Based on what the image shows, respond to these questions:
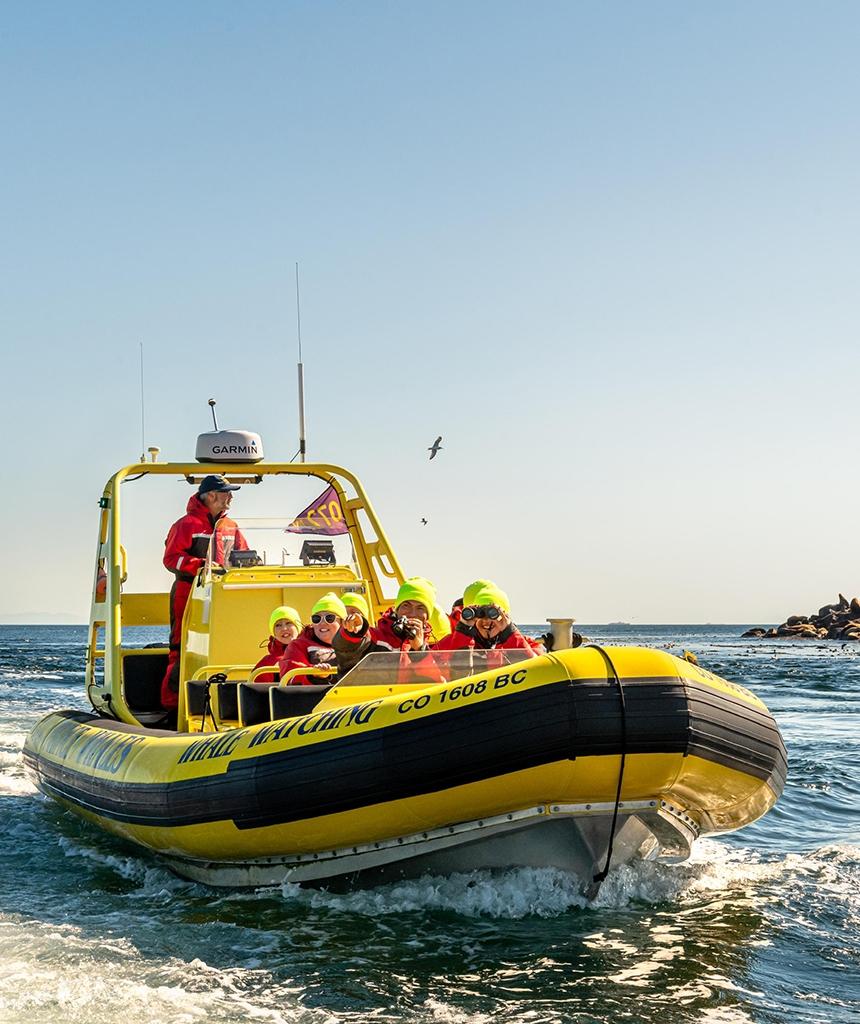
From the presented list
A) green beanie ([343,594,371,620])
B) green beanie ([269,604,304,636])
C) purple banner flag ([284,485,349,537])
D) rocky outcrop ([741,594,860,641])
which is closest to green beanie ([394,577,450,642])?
green beanie ([343,594,371,620])

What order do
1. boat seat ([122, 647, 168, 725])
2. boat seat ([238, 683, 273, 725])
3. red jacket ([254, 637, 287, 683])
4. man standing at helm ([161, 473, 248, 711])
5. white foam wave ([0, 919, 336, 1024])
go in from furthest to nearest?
1. boat seat ([122, 647, 168, 725])
2. man standing at helm ([161, 473, 248, 711])
3. red jacket ([254, 637, 287, 683])
4. boat seat ([238, 683, 273, 725])
5. white foam wave ([0, 919, 336, 1024])

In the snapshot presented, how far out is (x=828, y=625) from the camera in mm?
57656

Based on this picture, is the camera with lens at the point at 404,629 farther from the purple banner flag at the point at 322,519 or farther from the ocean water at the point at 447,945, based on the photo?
the purple banner flag at the point at 322,519

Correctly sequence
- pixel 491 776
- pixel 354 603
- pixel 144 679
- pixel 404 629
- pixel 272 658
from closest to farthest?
pixel 491 776 < pixel 404 629 < pixel 354 603 < pixel 272 658 < pixel 144 679

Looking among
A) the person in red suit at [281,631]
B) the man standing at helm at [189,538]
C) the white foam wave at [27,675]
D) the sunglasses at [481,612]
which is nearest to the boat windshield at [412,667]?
the sunglasses at [481,612]

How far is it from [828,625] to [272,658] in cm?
5420

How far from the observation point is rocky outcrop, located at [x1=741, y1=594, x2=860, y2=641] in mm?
53253

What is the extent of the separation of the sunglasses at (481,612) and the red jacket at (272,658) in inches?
47.5

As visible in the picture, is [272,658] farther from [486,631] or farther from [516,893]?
[516,893]

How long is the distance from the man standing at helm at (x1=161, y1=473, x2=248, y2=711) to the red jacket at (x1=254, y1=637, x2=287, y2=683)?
4.45 ft

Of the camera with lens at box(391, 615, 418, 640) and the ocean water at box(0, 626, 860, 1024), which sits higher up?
the camera with lens at box(391, 615, 418, 640)

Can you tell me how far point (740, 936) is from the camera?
5.41 m

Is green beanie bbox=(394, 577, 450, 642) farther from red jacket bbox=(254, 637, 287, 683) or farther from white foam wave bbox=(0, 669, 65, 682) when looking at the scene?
white foam wave bbox=(0, 669, 65, 682)

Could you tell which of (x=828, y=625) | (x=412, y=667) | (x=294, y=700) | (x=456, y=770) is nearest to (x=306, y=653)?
(x=294, y=700)
